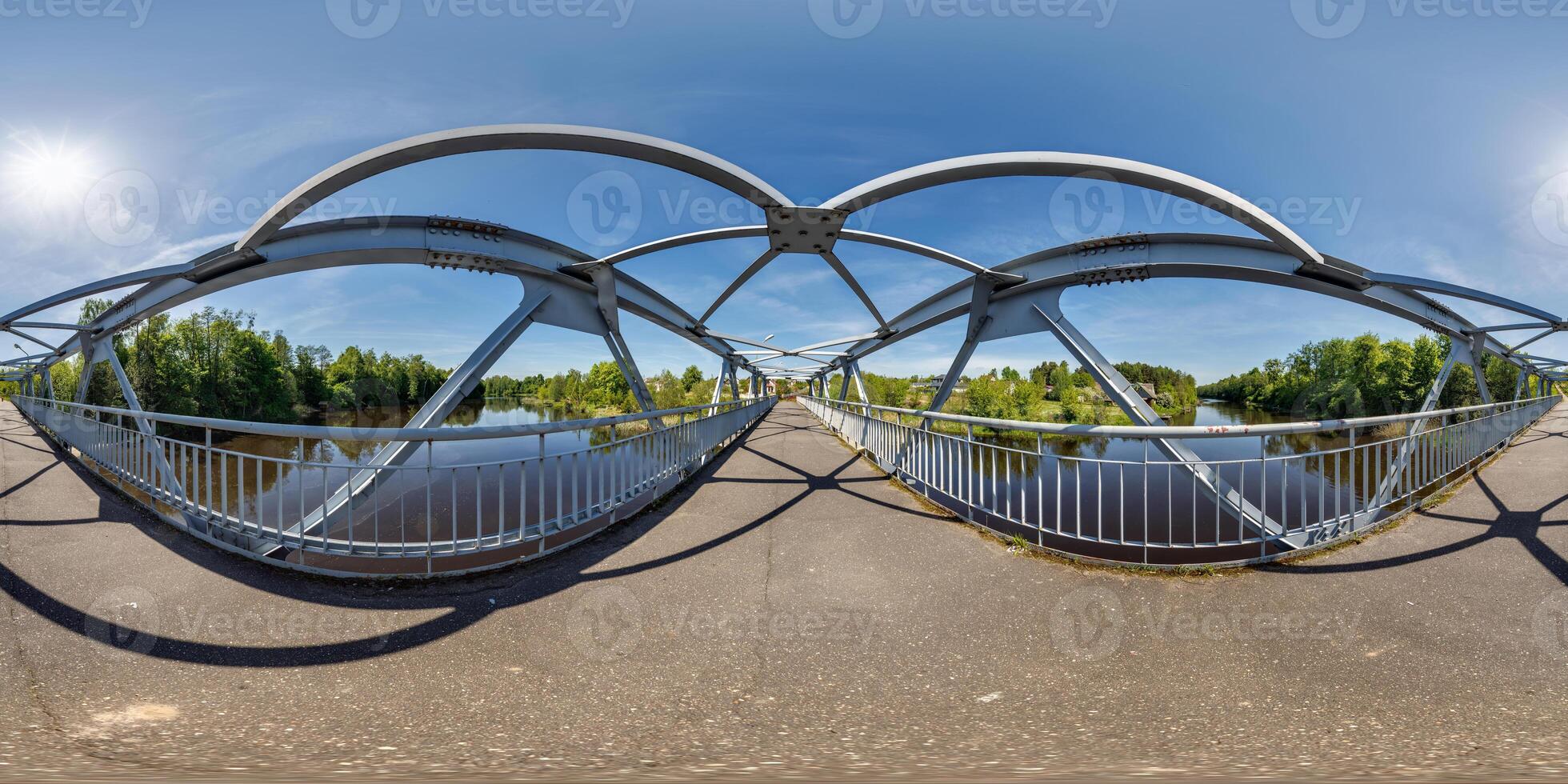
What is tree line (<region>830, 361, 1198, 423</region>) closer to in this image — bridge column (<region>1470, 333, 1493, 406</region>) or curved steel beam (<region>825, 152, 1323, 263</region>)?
bridge column (<region>1470, 333, 1493, 406</region>)

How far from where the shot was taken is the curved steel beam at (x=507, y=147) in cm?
442

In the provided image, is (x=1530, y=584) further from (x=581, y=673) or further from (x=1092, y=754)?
(x=581, y=673)

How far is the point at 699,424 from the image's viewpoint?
7785 mm

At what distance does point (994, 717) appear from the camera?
2262 millimetres

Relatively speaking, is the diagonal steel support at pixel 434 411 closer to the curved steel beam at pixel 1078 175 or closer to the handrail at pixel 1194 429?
the curved steel beam at pixel 1078 175

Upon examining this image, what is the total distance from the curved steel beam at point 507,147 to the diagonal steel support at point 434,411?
72.7 inches

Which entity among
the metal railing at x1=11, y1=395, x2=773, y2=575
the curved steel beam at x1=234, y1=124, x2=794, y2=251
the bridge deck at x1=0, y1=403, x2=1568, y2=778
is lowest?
the bridge deck at x1=0, y1=403, x2=1568, y2=778

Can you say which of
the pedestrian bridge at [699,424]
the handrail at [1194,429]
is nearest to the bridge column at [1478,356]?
the pedestrian bridge at [699,424]

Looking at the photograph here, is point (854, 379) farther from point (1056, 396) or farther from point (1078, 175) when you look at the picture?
point (1056, 396)

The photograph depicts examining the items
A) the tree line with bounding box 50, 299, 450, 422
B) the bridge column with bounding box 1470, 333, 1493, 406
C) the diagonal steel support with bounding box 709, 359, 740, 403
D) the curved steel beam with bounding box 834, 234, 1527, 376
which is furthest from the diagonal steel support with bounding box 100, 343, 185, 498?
the tree line with bounding box 50, 299, 450, 422

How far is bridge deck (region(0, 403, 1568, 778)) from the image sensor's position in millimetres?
2102

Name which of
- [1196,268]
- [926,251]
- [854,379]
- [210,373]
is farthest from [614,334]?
[210,373]

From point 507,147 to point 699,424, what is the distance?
429cm

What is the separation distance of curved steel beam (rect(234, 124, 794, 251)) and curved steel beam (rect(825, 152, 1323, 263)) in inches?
53.6
